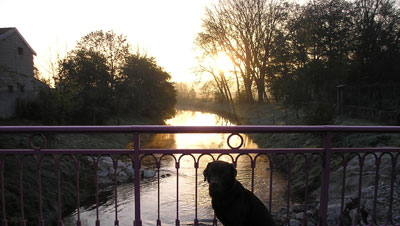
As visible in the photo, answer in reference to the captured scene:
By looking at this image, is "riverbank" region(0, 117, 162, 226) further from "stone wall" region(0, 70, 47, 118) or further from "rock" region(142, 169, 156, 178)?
"stone wall" region(0, 70, 47, 118)

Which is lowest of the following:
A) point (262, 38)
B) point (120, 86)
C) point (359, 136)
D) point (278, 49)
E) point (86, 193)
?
point (86, 193)

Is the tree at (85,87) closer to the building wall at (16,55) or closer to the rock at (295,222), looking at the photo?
→ the building wall at (16,55)

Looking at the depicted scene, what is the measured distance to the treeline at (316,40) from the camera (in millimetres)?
21734

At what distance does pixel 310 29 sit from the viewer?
78.7ft

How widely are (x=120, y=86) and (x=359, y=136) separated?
978 inches

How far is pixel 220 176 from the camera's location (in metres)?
2.44

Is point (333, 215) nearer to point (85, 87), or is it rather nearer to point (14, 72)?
point (14, 72)

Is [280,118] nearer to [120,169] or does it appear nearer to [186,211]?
[120,169]

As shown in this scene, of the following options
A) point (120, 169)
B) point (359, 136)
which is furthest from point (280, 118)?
point (120, 169)

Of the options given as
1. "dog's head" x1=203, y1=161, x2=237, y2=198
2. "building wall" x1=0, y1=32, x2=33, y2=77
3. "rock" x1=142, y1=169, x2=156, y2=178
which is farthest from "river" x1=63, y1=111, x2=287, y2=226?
"building wall" x1=0, y1=32, x2=33, y2=77

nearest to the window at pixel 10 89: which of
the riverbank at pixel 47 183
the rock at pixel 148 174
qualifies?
the riverbank at pixel 47 183

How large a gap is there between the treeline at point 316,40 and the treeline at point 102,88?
8377 mm

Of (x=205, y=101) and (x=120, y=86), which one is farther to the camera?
(x=205, y=101)

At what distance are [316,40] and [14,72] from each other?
2465 cm
